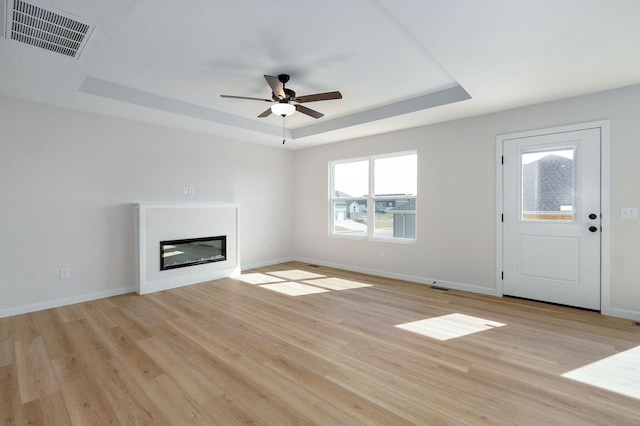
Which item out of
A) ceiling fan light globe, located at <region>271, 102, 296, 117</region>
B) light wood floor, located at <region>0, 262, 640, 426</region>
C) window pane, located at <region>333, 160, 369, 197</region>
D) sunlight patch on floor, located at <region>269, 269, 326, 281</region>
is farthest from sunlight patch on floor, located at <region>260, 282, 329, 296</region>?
ceiling fan light globe, located at <region>271, 102, 296, 117</region>

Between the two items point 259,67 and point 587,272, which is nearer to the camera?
A: point 259,67

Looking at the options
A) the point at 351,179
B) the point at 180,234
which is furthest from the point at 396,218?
the point at 180,234

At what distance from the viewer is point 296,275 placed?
538 cm

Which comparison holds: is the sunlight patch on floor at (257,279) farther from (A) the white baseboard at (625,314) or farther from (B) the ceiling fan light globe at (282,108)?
(A) the white baseboard at (625,314)

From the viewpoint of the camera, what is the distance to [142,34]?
2574 millimetres

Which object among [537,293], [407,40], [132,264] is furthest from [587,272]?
[132,264]

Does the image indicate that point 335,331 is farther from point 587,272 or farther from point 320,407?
point 587,272

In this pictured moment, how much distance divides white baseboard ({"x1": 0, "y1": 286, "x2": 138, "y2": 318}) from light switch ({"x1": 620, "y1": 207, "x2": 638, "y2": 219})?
6319mm

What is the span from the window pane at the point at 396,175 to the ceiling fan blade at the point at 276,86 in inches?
108

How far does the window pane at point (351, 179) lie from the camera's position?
5.77 metres

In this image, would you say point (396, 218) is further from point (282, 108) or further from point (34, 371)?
point (34, 371)

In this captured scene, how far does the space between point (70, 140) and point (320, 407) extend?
14.4ft

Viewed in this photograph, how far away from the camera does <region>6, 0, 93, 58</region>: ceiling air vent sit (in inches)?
78.4

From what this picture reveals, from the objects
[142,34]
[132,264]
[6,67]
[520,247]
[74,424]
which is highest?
[142,34]
